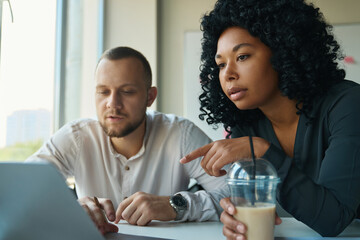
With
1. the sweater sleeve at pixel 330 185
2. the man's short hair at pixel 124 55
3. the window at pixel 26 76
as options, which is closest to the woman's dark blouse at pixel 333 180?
the sweater sleeve at pixel 330 185

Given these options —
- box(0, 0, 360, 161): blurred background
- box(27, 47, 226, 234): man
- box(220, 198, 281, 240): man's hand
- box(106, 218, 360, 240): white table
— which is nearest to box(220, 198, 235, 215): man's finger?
box(220, 198, 281, 240): man's hand

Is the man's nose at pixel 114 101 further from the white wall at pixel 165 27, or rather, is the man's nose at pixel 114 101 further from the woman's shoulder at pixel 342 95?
the white wall at pixel 165 27

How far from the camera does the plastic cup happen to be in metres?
0.77

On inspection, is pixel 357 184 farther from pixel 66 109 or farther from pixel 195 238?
pixel 66 109

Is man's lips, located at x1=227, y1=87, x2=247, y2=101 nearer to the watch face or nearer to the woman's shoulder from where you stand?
the woman's shoulder

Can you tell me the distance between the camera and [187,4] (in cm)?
373

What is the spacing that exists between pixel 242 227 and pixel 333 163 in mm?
351

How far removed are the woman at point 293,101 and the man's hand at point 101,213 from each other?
0.29m

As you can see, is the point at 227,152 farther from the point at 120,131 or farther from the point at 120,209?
the point at 120,131

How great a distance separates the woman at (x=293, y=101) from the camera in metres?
0.91

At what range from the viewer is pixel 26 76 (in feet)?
7.70

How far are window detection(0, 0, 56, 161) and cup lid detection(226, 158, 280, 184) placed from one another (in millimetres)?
1730

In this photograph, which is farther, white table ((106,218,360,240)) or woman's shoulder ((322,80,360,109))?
woman's shoulder ((322,80,360,109))

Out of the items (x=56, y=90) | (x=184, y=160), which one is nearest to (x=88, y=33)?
(x=56, y=90)
